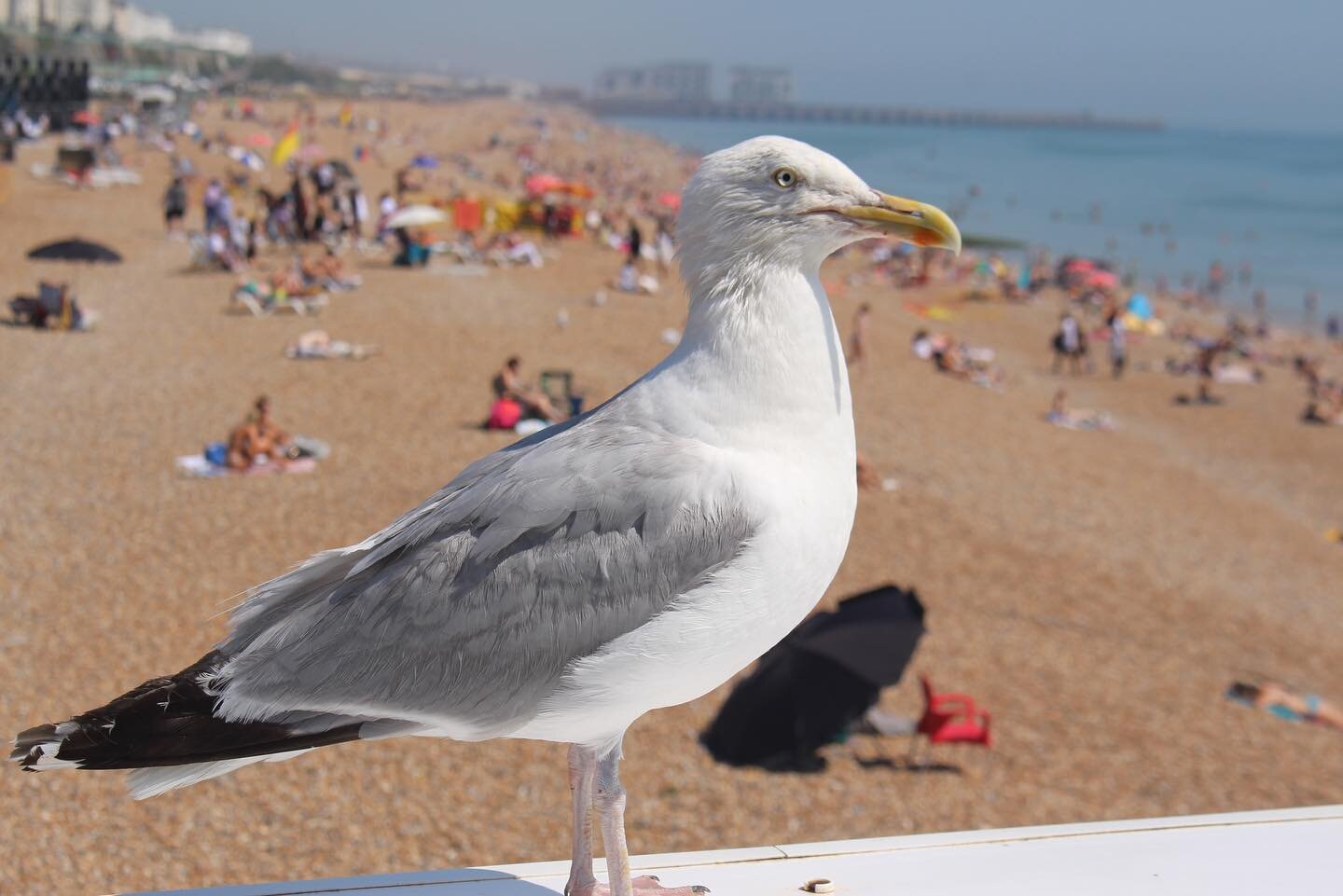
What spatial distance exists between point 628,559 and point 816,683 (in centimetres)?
545

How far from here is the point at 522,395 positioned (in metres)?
13.9

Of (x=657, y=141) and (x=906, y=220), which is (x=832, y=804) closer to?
(x=906, y=220)

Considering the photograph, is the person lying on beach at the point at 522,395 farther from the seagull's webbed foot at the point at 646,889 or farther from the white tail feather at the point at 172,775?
the white tail feather at the point at 172,775

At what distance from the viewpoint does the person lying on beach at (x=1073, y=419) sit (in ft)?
67.1

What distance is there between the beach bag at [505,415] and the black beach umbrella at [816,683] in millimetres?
6971

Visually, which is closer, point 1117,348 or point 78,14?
point 1117,348

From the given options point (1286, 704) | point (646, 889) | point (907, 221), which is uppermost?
point (907, 221)

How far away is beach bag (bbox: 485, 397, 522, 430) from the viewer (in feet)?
45.4

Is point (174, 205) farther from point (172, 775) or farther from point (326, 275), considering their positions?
point (172, 775)

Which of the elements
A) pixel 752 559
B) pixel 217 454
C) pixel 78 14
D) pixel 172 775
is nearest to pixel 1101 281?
pixel 217 454

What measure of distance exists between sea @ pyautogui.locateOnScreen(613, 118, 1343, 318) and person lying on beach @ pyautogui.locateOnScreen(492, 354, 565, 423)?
5.05 m

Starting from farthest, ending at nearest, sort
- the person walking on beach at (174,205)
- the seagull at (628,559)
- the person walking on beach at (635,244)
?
the person walking on beach at (635,244), the person walking on beach at (174,205), the seagull at (628,559)

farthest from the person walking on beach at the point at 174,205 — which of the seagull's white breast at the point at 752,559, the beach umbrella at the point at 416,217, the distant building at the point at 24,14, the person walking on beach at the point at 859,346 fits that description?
the distant building at the point at 24,14

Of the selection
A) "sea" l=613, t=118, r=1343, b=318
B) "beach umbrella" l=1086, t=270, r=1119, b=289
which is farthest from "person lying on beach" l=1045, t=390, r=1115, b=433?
"beach umbrella" l=1086, t=270, r=1119, b=289
